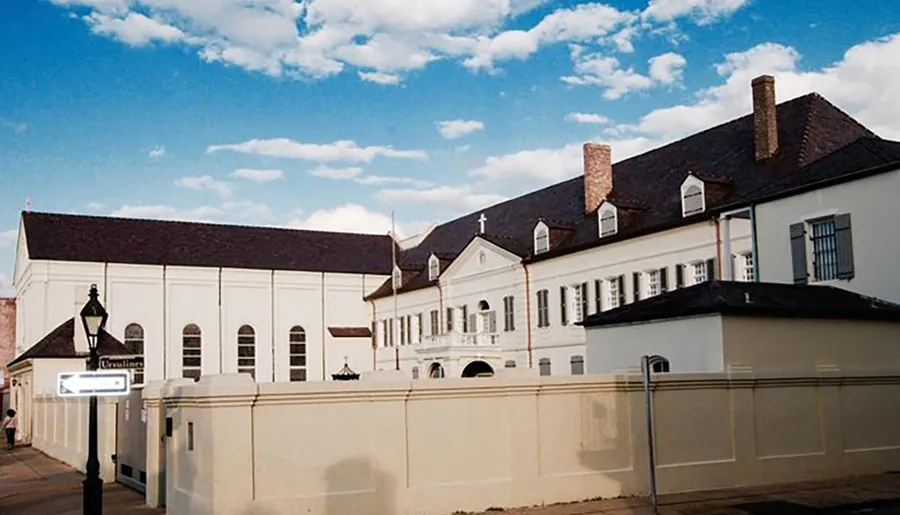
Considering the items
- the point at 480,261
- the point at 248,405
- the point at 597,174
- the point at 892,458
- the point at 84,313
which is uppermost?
the point at 597,174

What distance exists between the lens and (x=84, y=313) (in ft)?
50.9

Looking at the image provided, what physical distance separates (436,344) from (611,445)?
34432 mm

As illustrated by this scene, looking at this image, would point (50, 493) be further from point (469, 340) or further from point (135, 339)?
point (135, 339)

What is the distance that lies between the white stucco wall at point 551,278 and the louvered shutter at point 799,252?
8.40m

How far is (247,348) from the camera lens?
6462cm

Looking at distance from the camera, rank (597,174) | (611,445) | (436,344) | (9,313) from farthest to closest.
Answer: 1. (9,313)
2. (436,344)
3. (597,174)
4. (611,445)

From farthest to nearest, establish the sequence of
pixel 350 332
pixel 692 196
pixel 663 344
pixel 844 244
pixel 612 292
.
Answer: pixel 350 332, pixel 612 292, pixel 692 196, pixel 844 244, pixel 663 344

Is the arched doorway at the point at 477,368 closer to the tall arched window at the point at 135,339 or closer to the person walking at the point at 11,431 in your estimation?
the person walking at the point at 11,431

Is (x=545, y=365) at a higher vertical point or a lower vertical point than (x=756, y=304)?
lower

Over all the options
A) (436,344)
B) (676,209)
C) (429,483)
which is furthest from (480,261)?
(429,483)

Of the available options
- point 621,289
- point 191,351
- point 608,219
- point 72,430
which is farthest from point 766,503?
point 191,351

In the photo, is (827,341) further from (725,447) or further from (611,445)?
(611,445)

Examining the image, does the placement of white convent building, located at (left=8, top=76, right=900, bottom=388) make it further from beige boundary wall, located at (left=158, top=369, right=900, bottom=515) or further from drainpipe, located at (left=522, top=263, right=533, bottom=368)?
beige boundary wall, located at (left=158, top=369, right=900, bottom=515)

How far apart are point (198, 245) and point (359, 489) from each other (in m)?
52.8
